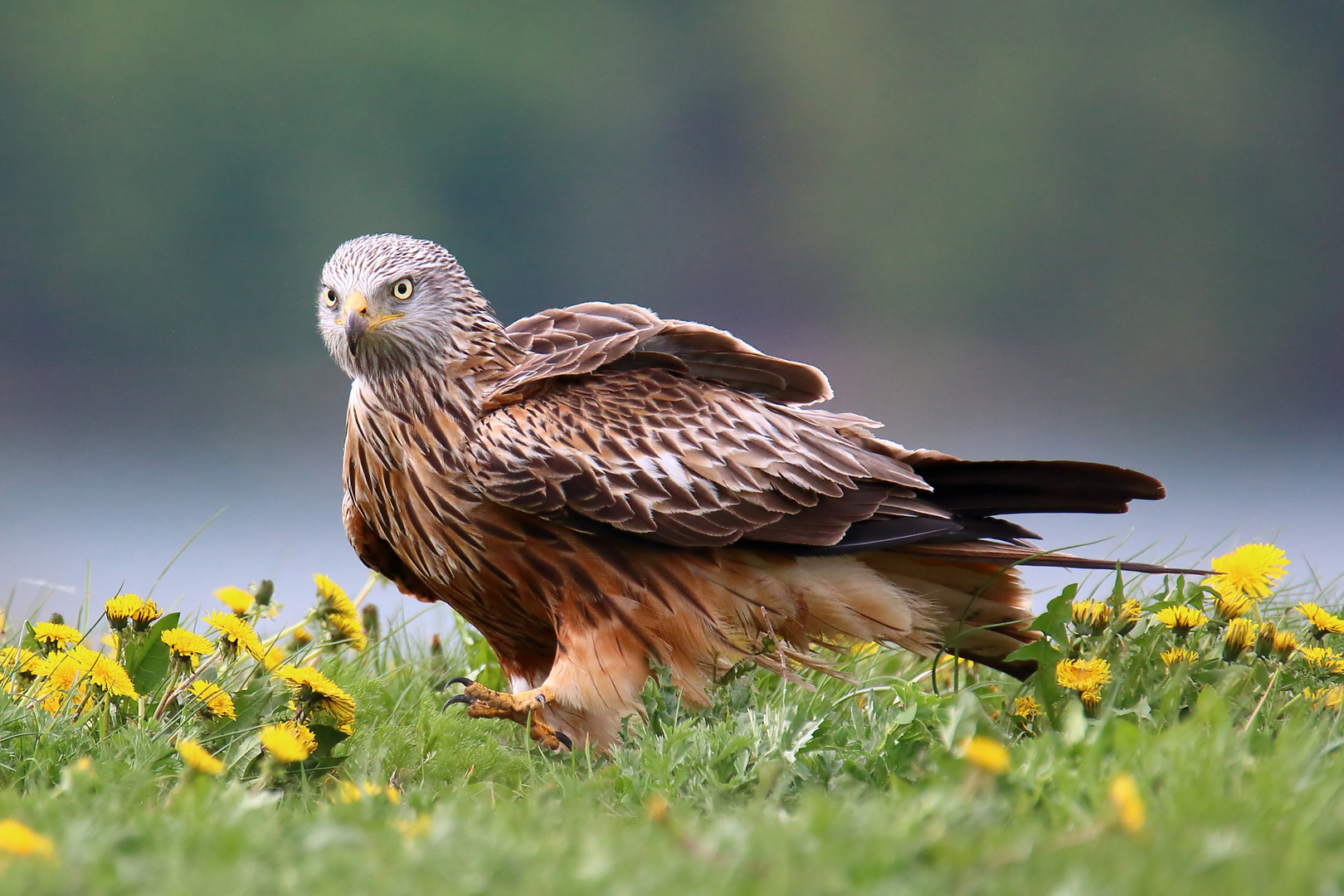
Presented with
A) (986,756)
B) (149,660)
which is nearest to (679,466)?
(149,660)

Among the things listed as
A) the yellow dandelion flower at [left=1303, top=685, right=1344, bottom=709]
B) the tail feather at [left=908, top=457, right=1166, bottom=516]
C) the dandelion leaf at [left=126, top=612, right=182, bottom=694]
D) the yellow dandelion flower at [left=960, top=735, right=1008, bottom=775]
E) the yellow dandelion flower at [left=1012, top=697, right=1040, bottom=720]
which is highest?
the tail feather at [left=908, top=457, right=1166, bottom=516]

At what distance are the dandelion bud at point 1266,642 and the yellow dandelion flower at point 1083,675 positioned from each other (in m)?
0.43

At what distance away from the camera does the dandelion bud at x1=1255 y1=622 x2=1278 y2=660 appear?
337cm

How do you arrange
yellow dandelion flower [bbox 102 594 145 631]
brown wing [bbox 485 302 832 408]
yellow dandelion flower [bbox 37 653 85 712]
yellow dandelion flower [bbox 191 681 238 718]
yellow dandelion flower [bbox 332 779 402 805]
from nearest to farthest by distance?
yellow dandelion flower [bbox 332 779 402 805] < yellow dandelion flower [bbox 191 681 238 718] < yellow dandelion flower [bbox 37 653 85 712] < yellow dandelion flower [bbox 102 594 145 631] < brown wing [bbox 485 302 832 408]

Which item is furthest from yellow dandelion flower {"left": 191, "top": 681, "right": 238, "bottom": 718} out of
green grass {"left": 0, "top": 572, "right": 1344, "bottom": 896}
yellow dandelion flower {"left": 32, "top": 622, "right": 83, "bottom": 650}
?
yellow dandelion flower {"left": 32, "top": 622, "right": 83, "bottom": 650}

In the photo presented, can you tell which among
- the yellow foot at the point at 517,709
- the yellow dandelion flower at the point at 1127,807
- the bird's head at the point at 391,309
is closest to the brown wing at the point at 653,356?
the bird's head at the point at 391,309

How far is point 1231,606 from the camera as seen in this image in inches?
139

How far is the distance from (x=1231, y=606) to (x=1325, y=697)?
0.35 meters

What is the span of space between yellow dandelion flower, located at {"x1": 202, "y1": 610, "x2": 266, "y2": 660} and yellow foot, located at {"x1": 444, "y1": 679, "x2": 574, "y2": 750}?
1.91 ft

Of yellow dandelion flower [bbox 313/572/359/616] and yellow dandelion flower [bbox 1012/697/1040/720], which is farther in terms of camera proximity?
yellow dandelion flower [bbox 313/572/359/616]

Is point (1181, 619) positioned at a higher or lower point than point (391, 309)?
lower

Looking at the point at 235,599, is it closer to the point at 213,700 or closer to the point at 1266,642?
the point at 213,700

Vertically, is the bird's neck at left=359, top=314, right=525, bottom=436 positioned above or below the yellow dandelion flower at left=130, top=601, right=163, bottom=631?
above

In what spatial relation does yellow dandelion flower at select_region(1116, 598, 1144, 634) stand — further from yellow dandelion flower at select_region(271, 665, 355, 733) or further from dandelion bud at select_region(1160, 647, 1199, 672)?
yellow dandelion flower at select_region(271, 665, 355, 733)
